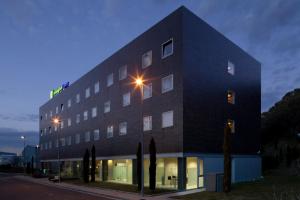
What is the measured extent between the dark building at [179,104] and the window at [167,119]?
0.03 meters

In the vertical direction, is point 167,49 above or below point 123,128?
above

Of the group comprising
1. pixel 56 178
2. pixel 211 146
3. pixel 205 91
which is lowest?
pixel 56 178

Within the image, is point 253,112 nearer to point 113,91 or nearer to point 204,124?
point 204,124

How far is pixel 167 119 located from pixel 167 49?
7205 millimetres

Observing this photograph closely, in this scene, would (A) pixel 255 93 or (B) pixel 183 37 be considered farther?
(A) pixel 255 93

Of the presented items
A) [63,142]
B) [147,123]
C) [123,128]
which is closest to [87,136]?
[123,128]

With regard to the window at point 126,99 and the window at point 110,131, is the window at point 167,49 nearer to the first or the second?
the window at point 126,99

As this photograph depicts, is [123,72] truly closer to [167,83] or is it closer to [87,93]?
[167,83]

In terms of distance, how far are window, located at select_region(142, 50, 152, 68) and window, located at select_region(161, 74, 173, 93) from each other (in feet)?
11.6

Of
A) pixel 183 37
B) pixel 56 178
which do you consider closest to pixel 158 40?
pixel 183 37

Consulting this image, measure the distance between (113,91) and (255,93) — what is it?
1882cm

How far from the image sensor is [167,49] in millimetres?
34938

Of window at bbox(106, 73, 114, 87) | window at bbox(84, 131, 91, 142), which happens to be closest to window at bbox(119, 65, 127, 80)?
window at bbox(106, 73, 114, 87)

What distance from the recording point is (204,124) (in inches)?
1344
